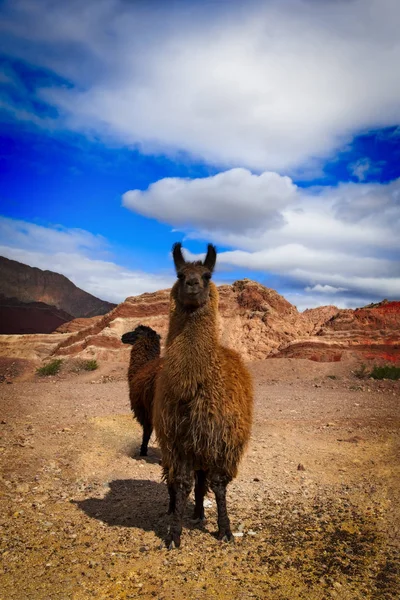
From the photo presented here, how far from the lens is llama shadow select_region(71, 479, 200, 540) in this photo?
572cm

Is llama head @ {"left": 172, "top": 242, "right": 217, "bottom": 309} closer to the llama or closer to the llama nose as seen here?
the llama nose

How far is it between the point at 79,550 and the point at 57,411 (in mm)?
9665

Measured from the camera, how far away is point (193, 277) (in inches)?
200

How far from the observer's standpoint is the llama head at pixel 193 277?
201 inches

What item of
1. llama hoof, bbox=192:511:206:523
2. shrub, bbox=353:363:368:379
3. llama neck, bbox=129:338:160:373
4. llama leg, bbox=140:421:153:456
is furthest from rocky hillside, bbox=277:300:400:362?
llama hoof, bbox=192:511:206:523

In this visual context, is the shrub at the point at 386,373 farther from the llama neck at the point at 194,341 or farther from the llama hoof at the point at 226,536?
the llama neck at the point at 194,341

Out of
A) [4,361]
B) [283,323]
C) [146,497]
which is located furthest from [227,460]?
[283,323]

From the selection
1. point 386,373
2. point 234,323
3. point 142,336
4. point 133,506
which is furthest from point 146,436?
point 234,323

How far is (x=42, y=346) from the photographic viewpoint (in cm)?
3866

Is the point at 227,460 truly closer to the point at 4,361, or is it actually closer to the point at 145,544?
the point at 145,544

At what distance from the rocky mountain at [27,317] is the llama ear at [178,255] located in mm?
60371

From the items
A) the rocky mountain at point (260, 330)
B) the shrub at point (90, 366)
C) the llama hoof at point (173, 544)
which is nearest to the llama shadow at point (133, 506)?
the llama hoof at point (173, 544)

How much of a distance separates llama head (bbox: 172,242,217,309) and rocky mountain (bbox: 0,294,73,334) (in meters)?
60.5

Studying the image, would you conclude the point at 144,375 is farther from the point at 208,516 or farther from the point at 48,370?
the point at 48,370
